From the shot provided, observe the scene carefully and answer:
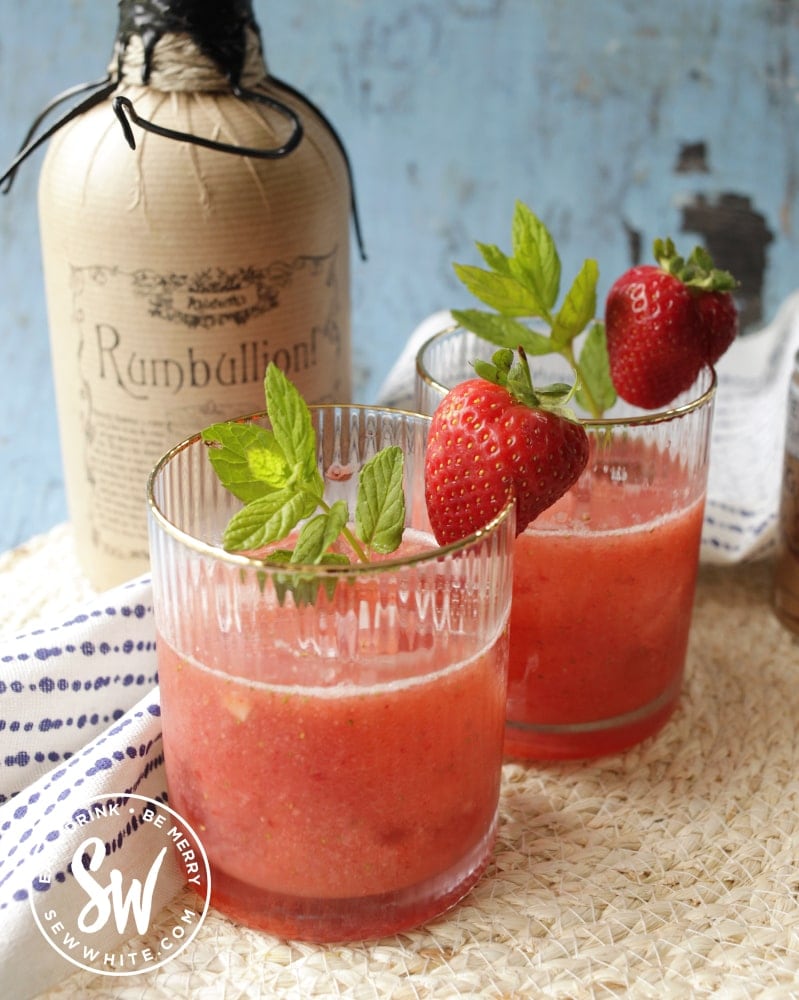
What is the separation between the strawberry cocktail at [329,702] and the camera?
709mm

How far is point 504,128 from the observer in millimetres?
1818

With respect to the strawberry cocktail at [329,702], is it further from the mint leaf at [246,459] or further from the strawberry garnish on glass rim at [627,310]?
the strawberry garnish on glass rim at [627,310]

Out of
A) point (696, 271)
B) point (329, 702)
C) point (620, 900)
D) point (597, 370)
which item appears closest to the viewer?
point (329, 702)

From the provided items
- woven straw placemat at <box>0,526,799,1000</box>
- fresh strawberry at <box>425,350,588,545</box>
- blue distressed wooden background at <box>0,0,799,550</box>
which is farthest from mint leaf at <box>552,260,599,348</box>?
blue distressed wooden background at <box>0,0,799,550</box>

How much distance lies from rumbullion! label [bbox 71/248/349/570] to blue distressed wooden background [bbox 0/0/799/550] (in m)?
0.58

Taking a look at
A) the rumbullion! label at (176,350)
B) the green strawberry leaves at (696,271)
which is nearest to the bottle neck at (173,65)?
the rumbullion! label at (176,350)

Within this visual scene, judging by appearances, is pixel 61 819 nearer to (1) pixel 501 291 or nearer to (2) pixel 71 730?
(2) pixel 71 730

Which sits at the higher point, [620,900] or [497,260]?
[497,260]

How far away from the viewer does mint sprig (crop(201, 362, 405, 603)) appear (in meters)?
0.74

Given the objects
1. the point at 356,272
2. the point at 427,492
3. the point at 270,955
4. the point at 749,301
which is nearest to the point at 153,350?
the point at 427,492

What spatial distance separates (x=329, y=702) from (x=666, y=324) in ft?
1.18

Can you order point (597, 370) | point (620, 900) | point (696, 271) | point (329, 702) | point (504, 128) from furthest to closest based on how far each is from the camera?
point (504, 128) → point (597, 370) → point (696, 271) → point (620, 900) → point (329, 702)

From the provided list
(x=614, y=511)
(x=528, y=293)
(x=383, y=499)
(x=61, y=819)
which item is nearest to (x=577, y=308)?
(x=528, y=293)

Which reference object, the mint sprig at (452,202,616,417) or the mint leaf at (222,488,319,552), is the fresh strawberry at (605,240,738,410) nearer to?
the mint sprig at (452,202,616,417)
